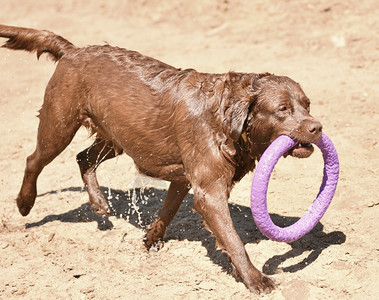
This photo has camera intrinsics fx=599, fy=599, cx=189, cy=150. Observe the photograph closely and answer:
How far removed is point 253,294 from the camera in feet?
16.4

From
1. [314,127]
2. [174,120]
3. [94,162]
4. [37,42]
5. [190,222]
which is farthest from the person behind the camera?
[94,162]

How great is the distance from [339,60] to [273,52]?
49.8 inches

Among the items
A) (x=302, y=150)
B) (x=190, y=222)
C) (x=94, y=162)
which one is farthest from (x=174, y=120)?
(x=94, y=162)

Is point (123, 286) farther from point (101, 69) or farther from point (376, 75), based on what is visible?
point (376, 75)

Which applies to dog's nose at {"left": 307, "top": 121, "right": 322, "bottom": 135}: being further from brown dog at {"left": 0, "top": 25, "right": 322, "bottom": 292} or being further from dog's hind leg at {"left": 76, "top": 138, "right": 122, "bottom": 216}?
dog's hind leg at {"left": 76, "top": 138, "right": 122, "bottom": 216}

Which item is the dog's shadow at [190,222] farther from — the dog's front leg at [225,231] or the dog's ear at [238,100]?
the dog's ear at [238,100]

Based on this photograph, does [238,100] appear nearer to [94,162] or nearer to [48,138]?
[48,138]

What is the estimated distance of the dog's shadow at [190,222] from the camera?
570 cm

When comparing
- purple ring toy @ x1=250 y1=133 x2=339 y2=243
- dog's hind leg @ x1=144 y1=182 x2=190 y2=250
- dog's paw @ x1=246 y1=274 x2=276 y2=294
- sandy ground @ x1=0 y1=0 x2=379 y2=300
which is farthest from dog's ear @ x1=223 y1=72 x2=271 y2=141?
sandy ground @ x1=0 y1=0 x2=379 y2=300

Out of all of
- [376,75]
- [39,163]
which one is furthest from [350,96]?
[39,163]

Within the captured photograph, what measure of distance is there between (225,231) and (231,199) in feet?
6.27

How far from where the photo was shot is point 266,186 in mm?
5023

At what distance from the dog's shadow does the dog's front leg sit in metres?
0.45

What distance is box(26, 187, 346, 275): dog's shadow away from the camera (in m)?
5.70
